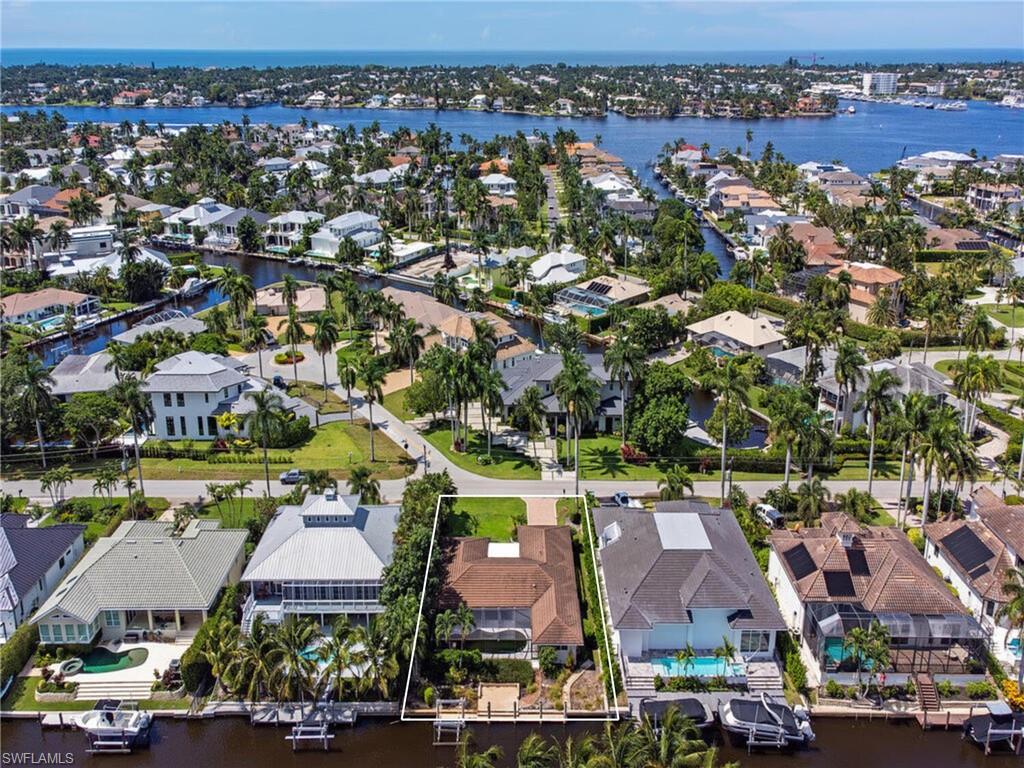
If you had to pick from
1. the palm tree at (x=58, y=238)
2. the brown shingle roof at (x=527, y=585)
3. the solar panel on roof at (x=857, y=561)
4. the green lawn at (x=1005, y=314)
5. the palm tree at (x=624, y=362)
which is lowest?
the brown shingle roof at (x=527, y=585)

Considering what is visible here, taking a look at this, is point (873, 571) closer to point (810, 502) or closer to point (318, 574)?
point (810, 502)

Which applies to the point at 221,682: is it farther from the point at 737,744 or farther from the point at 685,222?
the point at 685,222

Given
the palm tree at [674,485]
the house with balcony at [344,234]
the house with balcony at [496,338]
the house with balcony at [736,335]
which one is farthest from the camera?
the house with balcony at [344,234]

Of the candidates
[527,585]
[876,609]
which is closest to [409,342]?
[527,585]

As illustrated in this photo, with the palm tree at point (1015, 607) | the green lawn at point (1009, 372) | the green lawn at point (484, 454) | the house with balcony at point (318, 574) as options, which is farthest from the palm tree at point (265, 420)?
the green lawn at point (1009, 372)

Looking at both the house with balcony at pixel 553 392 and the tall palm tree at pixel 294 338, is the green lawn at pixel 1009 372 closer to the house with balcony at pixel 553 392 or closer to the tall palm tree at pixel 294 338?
the house with balcony at pixel 553 392
